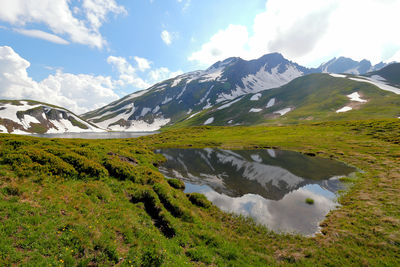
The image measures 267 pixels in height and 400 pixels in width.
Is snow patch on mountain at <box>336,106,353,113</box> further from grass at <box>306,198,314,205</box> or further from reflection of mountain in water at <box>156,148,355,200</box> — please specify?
grass at <box>306,198,314,205</box>

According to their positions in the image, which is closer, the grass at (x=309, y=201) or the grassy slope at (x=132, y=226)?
the grassy slope at (x=132, y=226)

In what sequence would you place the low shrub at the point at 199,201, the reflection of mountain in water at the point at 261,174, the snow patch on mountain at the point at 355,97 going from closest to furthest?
the low shrub at the point at 199,201, the reflection of mountain in water at the point at 261,174, the snow patch on mountain at the point at 355,97

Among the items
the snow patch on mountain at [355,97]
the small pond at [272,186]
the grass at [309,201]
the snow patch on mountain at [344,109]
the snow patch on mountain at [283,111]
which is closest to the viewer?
the small pond at [272,186]

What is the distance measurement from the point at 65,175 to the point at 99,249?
990 cm

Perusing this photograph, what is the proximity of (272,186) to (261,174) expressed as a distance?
244 inches

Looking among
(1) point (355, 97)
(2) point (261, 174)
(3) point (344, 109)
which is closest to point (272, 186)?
(2) point (261, 174)

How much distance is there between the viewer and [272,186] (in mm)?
28828

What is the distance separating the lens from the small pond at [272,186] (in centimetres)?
1959

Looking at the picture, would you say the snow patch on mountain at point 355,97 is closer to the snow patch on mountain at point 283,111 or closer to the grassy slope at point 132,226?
the snow patch on mountain at point 283,111

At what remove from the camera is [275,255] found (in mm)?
13328

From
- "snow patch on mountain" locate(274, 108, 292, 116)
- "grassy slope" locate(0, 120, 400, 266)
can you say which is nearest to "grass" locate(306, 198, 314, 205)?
"grassy slope" locate(0, 120, 400, 266)

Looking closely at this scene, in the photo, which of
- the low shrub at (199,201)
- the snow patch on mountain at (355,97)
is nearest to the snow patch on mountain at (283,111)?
the snow patch on mountain at (355,97)

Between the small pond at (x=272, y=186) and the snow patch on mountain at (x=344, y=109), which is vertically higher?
the small pond at (x=272, y=186)

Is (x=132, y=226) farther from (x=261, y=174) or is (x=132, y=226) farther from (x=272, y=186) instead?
(x=261, y=174)
